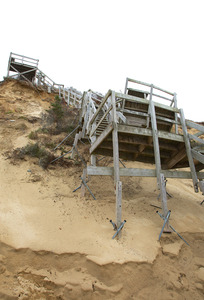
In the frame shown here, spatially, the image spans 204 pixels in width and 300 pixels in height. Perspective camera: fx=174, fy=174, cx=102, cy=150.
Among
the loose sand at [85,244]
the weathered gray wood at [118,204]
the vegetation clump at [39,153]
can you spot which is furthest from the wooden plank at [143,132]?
the vegetation clump at [39,153]

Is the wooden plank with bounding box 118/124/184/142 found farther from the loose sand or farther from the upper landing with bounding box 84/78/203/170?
the loose sand

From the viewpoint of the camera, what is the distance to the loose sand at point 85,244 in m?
3.57

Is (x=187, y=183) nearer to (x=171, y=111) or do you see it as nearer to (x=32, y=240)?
(x=171, y=111)

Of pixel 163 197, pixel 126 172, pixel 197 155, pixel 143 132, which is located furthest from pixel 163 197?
pixel 143 132

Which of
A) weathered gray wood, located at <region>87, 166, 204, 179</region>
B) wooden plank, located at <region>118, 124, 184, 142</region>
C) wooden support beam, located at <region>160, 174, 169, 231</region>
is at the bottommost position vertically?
wooden support beam, located at <region>160, 174, 169, 231</region>

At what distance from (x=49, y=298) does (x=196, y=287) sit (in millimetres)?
3170

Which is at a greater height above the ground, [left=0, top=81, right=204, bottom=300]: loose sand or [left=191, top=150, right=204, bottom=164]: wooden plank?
[left=191, top=150, right=204, bottom=164]: wooden plank

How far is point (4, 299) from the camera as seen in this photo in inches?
120

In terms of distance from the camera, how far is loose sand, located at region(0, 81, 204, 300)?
3.57 metres

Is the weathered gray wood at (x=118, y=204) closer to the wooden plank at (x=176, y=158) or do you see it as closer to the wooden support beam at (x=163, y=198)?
the wooden support beam at (x=163, y=198)

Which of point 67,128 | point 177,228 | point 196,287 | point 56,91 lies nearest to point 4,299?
point 196,287

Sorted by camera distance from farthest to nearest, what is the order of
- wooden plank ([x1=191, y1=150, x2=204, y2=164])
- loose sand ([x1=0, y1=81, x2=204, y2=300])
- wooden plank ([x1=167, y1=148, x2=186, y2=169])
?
wooden plank ([x1=167, y1=148, x2=186, y2=169])
wooden plank ([x1=191, y1=150, x2=204, y2=164])
loose sand ([x1=0, y1=81, x2=204, y2=300])

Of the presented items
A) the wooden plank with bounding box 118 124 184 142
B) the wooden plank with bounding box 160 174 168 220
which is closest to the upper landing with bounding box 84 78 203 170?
the wooden plank with bounding box 118 124 184 142

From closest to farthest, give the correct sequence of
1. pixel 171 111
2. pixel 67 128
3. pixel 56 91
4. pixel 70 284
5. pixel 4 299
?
1. pixel 4 299
2. pixel 70 284
3. pixel 171 111
4. pixel 67 128
5. pixel 56 91
